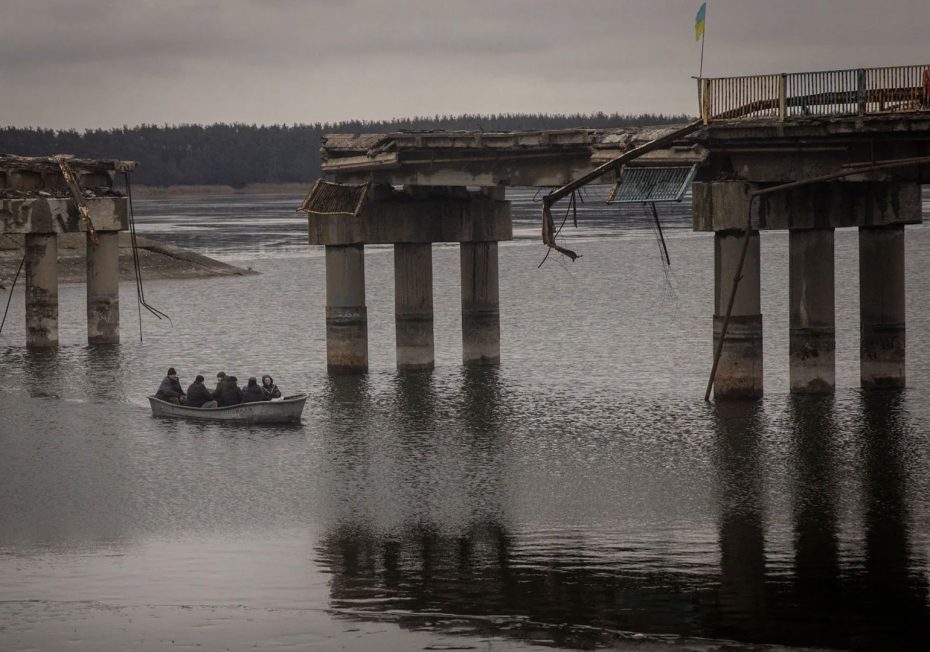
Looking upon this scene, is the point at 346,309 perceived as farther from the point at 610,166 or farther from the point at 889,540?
the point at 889,540

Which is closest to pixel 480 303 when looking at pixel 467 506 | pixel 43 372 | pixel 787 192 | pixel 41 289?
pixel 787 192

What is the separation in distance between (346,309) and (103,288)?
544 inches

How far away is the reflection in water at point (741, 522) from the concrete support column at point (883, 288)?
458cm

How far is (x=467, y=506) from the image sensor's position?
108ft

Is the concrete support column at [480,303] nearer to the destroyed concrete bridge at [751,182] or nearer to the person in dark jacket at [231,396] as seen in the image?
the destroyed concrete bridge at [751,182]

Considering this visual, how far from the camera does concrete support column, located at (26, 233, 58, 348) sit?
193 ft

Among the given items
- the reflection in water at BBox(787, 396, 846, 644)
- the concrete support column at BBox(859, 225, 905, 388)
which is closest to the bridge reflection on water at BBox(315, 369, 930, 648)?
the reflection in water at BBox(787, 396, 846, 644)

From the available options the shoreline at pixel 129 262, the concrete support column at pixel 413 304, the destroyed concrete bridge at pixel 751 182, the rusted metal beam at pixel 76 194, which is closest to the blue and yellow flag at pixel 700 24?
the destroyed concrete bridge at pixel 751 182

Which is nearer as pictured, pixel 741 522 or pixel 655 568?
pixel 655 568

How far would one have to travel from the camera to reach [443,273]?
103062mm

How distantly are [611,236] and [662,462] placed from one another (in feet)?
338

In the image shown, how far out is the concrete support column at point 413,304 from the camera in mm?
52500

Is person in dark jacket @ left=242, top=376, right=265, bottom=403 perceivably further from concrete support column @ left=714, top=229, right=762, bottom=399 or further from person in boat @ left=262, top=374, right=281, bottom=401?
concrete support column @ left=714, top=229, right=762, bottom=399

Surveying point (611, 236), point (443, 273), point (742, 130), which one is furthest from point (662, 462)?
point (611, 236)
